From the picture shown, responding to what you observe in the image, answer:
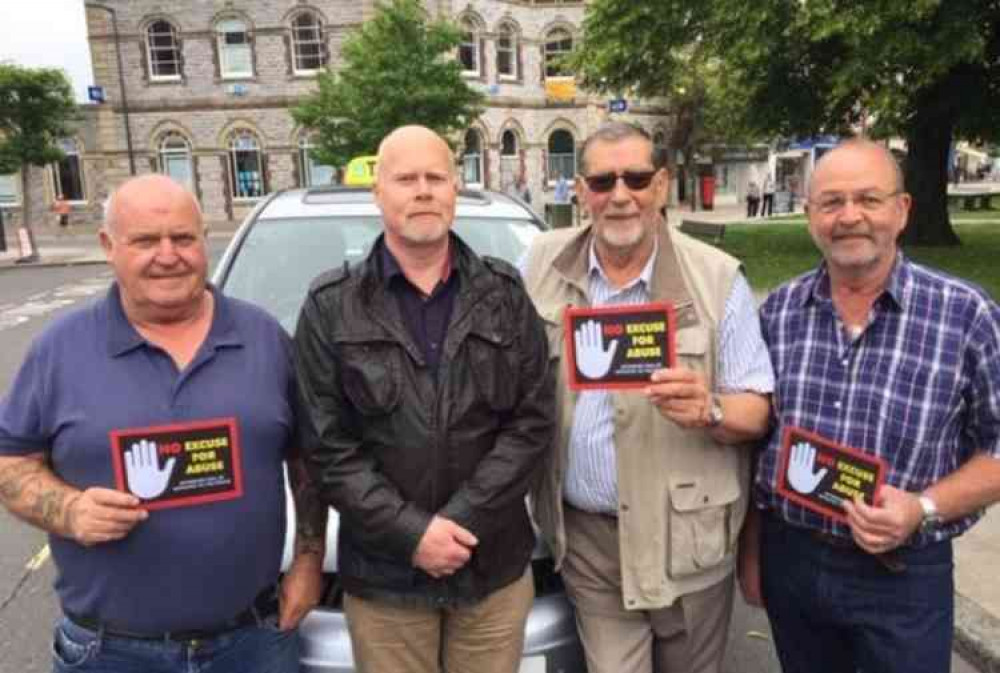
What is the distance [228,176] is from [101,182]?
218 inches

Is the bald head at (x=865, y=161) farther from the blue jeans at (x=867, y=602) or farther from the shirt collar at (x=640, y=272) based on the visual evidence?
the blue jeans at (x=867, y=602)

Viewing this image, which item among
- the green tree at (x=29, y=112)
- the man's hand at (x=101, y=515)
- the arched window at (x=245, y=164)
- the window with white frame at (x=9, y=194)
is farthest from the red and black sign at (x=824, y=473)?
the window with white frame at (x=9, y=194)

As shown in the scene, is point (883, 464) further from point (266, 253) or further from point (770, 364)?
point (266, 253)

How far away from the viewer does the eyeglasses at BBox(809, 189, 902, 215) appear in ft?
7.38

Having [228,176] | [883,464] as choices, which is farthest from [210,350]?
[228,176]

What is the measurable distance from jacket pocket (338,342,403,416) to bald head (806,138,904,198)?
50.7 inches

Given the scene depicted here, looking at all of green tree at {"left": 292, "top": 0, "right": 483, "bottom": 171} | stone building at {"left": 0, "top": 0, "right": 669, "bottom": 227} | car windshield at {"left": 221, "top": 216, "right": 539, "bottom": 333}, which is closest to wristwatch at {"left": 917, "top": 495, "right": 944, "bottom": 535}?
car windshield at {"left": 221, "top": 216, "right": 539, "bottom": 333}

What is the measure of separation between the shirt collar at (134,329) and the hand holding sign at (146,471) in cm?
26

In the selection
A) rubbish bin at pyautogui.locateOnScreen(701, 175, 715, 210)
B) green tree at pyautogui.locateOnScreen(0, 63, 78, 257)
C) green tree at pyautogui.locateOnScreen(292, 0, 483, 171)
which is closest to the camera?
green tree at pyautogui.locateOnScreen(0, 63, 78, 257)

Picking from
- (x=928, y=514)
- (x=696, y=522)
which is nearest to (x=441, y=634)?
(x=696, y=522)

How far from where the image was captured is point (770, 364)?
8.01 ft

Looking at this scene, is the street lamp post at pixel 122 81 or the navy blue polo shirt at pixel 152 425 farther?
the street lamp post at pixel 122 81

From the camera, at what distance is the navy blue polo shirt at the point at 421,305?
2.20m

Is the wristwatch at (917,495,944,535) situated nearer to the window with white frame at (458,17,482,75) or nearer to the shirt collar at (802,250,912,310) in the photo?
the shirt collar at (802,250,912,310)
